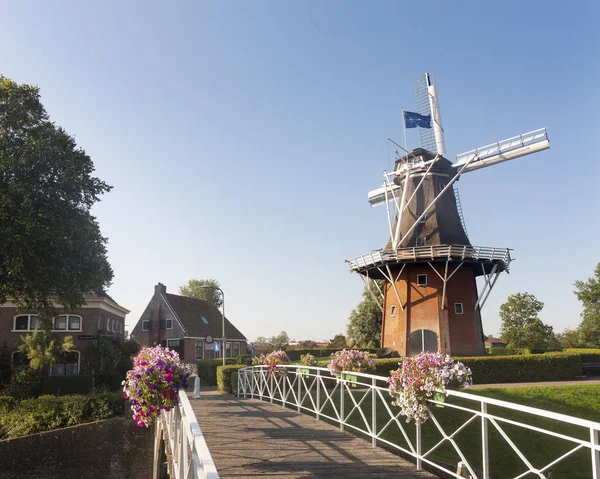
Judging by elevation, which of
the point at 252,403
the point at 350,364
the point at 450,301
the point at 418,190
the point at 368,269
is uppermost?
the point at 418,190

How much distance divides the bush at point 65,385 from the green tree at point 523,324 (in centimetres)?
3718

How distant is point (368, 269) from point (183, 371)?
23.3 m

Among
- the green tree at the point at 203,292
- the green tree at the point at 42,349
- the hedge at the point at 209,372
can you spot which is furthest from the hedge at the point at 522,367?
the green tree at the point at 203,292

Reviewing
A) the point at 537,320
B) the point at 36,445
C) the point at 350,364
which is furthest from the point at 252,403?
the point at 537,320

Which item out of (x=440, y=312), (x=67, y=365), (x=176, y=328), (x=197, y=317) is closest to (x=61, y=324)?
(x=67, y=365)

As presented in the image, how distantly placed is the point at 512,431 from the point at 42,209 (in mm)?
21518

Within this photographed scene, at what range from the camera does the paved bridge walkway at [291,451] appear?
8148mm

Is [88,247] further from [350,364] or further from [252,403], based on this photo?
[350,364]

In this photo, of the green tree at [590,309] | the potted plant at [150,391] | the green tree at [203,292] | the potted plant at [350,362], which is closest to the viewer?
the potted plant at [150,391]

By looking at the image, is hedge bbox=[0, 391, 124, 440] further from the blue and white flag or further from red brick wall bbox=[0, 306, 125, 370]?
the blue and white flag

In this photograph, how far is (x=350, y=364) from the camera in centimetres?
1852

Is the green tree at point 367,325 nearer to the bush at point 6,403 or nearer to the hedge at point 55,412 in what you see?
the hedge at point 55,412

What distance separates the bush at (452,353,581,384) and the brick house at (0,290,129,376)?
959 inches

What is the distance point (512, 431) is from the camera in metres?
18.8
